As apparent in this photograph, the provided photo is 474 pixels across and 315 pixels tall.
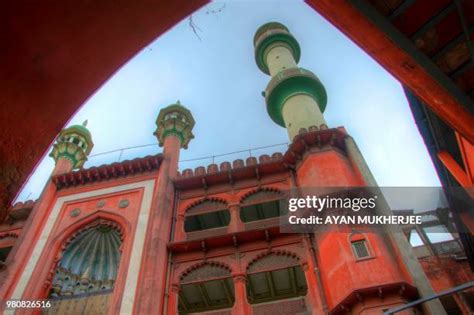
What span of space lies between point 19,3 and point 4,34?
0.17 m

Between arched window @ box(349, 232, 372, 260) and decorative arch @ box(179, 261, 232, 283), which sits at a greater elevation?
decorative arch @ box(179, 261, 232, 283)

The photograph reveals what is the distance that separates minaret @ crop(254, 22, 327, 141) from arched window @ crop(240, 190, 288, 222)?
352 cm

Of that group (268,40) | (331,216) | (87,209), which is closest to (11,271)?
(87,209)

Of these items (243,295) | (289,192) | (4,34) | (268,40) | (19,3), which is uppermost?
(268,40)

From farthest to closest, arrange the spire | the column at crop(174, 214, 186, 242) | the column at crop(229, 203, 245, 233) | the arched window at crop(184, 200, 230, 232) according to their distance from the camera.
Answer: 1. the spire
2. the arched window at crop(184, 200, 230, 232)
3. the column at crop(174, 214, 186, 242)
4. the column at crop(229, 203, 245, 233)

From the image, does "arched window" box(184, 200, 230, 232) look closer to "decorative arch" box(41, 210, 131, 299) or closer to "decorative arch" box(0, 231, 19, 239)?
"decorative arch" box(41, 210, 131, 299)

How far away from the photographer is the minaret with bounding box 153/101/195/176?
64.8ft

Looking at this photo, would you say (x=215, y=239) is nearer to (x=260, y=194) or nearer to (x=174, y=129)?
(x=260, y=194)

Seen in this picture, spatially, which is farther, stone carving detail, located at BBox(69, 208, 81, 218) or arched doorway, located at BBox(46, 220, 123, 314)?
stone carving detail, located at BBox(69, 208, 81, 218)

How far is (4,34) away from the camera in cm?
192

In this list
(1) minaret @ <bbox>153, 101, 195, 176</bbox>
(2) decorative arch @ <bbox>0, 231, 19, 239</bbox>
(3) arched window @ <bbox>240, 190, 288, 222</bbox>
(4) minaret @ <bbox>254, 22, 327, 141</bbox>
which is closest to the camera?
(3) arched window @ <bbox>240, 190, 288, 222</bbox>

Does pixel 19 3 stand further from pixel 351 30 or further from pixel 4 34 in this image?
pixel 351 30

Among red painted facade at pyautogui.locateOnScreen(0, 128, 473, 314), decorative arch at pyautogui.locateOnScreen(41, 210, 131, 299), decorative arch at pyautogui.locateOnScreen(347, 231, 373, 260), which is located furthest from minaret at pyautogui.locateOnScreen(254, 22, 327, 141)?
decorative arch at pyautogui.locateOnScreen(41, 210, 131, 299)

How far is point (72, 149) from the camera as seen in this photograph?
74.0 feet
